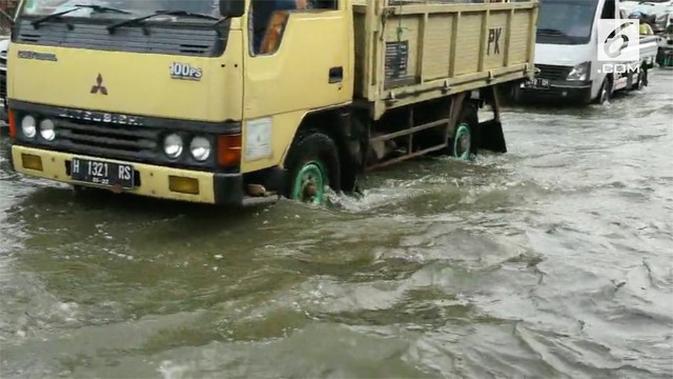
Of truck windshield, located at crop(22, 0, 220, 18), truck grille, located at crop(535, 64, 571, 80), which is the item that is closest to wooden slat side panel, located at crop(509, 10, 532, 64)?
truck grille, located at crop(535, 64, 571, 80)

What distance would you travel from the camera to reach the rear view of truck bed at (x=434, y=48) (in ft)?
23.3

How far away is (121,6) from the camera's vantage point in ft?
19.4

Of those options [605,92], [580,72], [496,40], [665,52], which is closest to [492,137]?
[496,40]

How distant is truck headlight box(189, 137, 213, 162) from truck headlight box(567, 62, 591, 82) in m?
11.0

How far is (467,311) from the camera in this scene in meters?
5.10

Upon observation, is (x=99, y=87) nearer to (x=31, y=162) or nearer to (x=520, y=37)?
(x=31, y=162)

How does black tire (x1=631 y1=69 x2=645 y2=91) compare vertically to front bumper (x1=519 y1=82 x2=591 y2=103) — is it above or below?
below

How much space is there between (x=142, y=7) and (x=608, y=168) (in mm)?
6113

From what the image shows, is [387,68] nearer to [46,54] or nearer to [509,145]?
[46,54]

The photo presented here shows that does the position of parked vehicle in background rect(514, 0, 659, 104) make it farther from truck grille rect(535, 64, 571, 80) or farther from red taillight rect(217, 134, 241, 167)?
red taillight rect(217, 134, 241, 167)

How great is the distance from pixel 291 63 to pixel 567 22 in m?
10.8

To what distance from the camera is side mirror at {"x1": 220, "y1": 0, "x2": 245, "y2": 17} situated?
5391mm

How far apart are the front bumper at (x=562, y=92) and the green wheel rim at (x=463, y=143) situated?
5452 millimetres

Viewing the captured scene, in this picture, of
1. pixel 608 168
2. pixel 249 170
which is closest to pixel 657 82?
pixel 608 168
